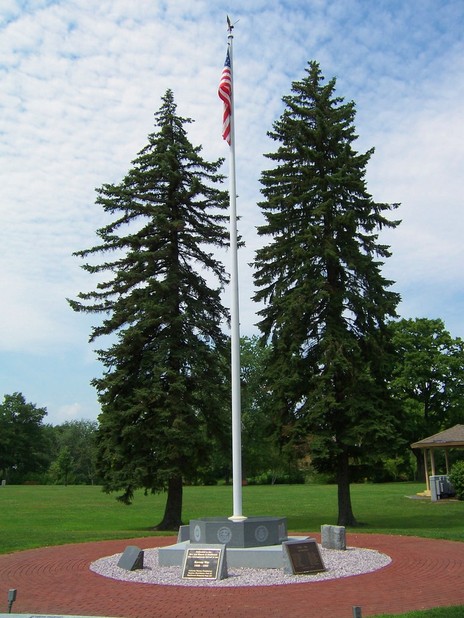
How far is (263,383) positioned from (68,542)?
862 centimetres

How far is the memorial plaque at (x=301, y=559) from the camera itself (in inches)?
446

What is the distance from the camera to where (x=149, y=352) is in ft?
68.4

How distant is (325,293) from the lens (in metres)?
20.2

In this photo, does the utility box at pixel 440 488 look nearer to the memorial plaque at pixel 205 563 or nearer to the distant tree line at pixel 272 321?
the distant tree line at pixel 272 321

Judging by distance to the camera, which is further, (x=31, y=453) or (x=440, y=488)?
(x=31, y=453)

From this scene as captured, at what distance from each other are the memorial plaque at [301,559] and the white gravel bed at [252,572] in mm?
126

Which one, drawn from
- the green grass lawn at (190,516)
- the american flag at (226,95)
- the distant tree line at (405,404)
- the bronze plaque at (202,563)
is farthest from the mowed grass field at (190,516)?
the american flag at (226,95)

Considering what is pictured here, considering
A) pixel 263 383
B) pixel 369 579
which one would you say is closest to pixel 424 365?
→ pixel 263 383

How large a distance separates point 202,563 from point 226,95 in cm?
996

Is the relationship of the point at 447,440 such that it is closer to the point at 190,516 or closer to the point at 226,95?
the point at 190,516

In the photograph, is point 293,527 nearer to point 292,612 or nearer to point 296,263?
point 296,263

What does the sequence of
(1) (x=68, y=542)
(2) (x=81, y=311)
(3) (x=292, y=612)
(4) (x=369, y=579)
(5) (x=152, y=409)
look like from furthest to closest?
(2) (x=81, y=311), (5) (x=152, y=409), (1) (x=68, y=542), (4) (x=369, y=579), (3) (x=292, y=612)

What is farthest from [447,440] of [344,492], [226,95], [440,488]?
[226,95]

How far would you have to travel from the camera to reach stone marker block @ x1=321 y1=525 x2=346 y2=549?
1418cm
